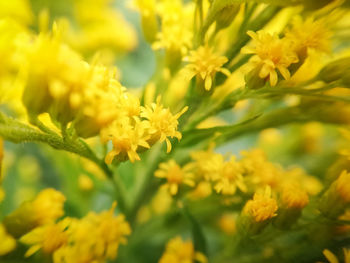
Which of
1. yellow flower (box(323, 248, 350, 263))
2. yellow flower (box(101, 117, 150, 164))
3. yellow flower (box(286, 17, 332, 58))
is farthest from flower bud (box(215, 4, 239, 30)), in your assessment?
yellow flower (box(323, 248, 350, 263))

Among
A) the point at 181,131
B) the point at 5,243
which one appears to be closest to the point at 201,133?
the point at 181,131

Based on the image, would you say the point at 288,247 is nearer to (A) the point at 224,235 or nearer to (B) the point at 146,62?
(A) the point at 224,235

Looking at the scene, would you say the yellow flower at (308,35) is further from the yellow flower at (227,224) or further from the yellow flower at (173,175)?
the yellow flower at (227,224)

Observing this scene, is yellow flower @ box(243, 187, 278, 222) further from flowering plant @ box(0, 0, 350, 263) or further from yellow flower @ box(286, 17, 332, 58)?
yellow flower @ box(286, 17, 332, 58)

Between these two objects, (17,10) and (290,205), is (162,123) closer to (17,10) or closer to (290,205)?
(290,205)

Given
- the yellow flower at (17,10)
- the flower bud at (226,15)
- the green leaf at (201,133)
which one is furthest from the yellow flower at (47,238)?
the yellow flower at (17,10)

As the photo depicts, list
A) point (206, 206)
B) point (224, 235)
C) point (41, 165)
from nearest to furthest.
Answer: point (206, 206), point (224, 235), point (41, 165)

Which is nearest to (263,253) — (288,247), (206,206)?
(288,247)
